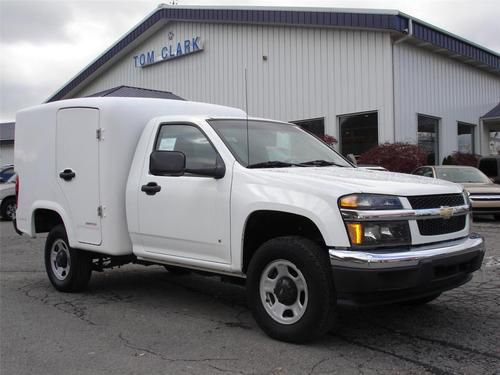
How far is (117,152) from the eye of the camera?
19.2 ft

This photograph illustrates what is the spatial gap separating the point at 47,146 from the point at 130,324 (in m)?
2.63

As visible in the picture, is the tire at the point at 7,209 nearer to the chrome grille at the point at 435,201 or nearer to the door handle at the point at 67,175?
the door handle at the point at 67,175

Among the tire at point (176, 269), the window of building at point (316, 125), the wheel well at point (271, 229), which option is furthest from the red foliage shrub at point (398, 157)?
the wheel well at point (271, 229)

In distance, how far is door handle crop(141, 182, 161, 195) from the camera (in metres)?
5.46

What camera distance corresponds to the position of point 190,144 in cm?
549

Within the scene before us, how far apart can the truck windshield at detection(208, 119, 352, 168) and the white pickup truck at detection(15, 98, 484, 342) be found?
20 millimetres

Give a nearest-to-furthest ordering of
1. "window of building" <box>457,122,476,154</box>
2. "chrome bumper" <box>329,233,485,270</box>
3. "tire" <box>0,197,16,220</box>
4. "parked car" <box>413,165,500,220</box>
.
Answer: "chrome bumper" <box>329,233,485,270</box> → "parked car" <box>413,165,500,220</box> → "tire" <box>0,197,16,220</box> → "window of building" <box>457,122,476,154</box>

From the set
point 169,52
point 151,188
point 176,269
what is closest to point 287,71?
point 169,52

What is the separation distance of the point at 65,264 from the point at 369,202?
407 centimetres

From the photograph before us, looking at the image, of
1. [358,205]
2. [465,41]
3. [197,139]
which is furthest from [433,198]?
[465,41]

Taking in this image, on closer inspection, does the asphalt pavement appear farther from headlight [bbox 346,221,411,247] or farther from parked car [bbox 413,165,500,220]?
parked car [bbox 413,165,500,220]

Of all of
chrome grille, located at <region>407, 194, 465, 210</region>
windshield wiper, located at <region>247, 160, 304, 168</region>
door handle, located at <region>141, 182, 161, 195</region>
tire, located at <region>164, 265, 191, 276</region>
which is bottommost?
tire, located at <region>164, 265, 191, 276</region>

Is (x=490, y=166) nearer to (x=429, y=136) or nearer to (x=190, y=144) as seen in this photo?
(x=429, y=136)

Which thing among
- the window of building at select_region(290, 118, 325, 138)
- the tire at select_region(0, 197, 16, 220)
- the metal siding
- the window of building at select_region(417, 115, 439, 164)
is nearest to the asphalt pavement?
the tire at select_region(0, 197, 16, 220)
